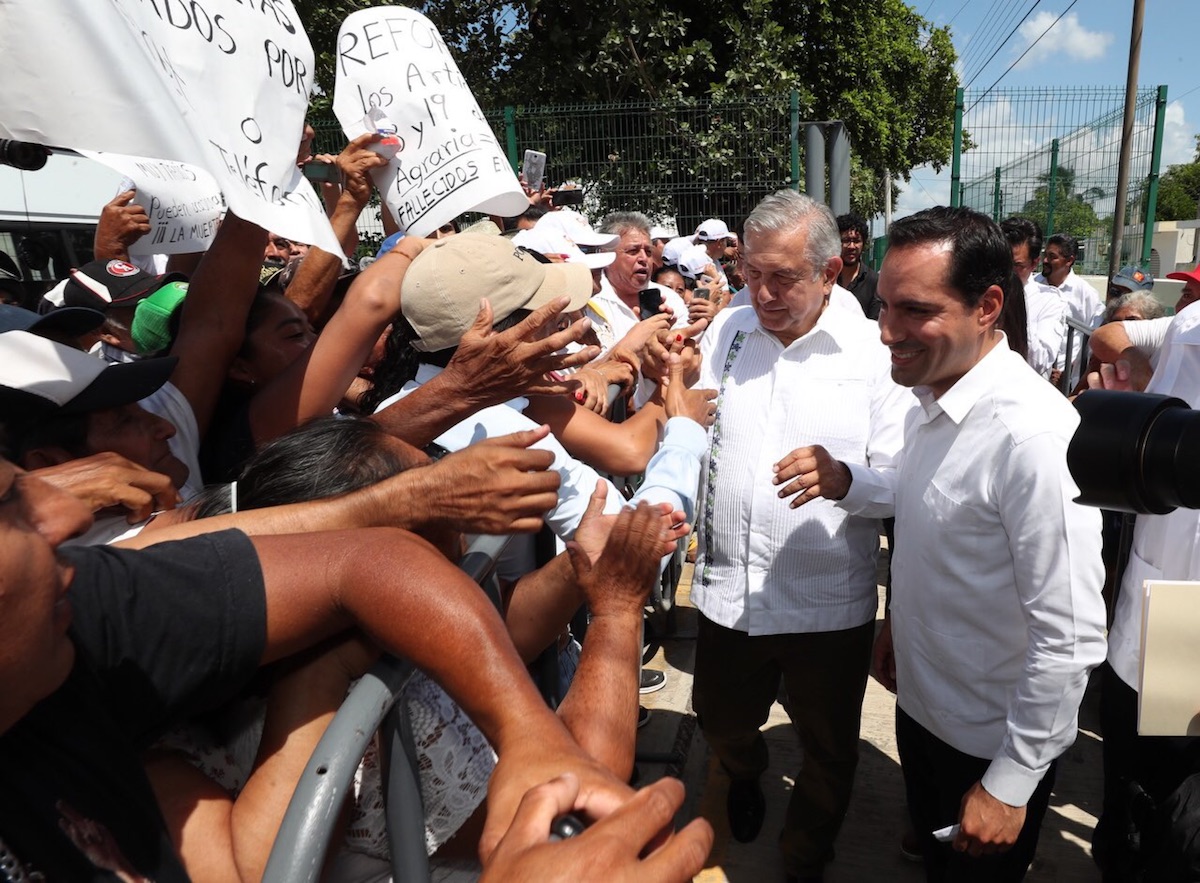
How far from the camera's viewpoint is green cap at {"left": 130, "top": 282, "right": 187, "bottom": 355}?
226 centimetres

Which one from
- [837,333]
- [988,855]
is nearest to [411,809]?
[988,855]

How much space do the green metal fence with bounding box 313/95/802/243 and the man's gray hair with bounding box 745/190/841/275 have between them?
5820 millimetres

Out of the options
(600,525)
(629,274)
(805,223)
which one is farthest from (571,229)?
(600,525)

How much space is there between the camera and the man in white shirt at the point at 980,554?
1.69m

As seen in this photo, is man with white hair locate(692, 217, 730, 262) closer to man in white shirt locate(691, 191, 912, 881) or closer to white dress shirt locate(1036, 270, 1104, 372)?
white dress shirt locate(1036, 270, 1104, 372)

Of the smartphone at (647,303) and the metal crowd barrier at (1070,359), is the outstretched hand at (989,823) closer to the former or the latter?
the metal crowd barrier at (1070,359)

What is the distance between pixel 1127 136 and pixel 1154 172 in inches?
28.3

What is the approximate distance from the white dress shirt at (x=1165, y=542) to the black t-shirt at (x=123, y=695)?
2099mm

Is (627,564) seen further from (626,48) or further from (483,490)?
(626,48)

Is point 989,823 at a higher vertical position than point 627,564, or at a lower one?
lower

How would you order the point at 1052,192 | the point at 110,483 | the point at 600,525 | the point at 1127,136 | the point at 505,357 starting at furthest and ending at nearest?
the point at 1052,192, the point at 1127,136, the point at 505,357, the point at 600,525, the point at 110,483

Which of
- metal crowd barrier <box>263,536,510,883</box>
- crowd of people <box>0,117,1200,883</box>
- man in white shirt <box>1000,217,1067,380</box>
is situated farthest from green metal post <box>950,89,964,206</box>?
metal crowd barrier <box>263,536,510,883</box>

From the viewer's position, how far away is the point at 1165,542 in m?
2.06

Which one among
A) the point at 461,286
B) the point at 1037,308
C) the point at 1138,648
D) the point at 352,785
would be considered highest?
the point at 461,286
